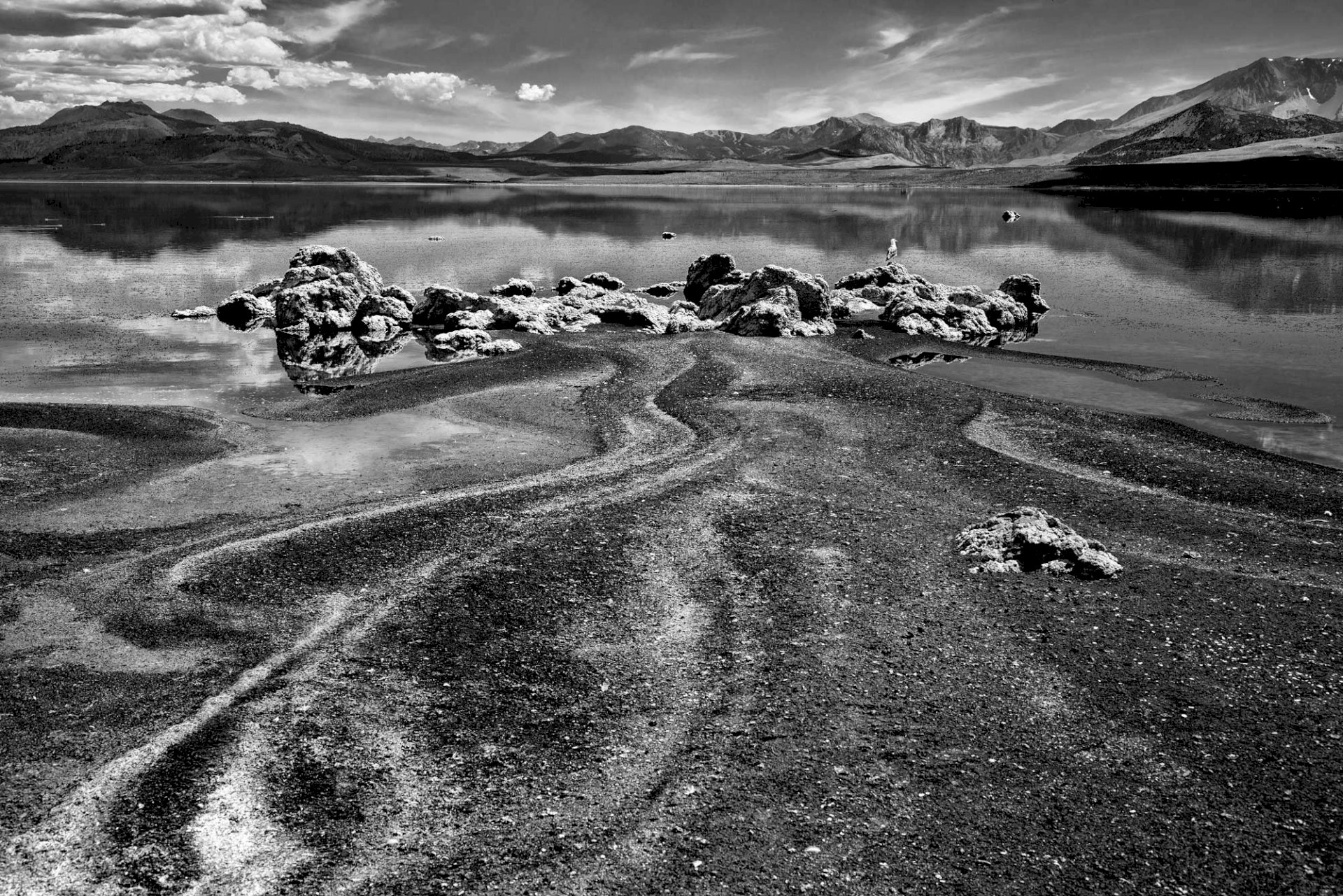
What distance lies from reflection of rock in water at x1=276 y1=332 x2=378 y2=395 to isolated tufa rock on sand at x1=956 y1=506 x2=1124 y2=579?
2412 cm

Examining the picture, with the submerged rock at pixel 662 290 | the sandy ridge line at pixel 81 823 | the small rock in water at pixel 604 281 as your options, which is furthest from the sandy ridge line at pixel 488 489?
the submerged rock at pixel 662 290

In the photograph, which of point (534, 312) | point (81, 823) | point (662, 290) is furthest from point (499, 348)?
point (81, 823)

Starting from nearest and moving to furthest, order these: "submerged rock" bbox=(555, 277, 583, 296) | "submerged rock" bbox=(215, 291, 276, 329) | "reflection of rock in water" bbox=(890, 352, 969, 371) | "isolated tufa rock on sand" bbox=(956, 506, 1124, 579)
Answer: "isolated tufa rock on sand" bbox=(956, 506, 1124, 579) → "reflection of rock in water" bbox=(890, 352, 969, 371) → "submerged rock" bbox=(215, 291, 276, 329) → "submerged rock" bbox=(555, 277, 583, 296)

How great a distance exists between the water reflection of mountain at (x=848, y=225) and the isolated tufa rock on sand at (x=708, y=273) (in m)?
20.6

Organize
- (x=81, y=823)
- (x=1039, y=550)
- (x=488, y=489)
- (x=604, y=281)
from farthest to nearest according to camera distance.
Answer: (x=604, y=281)
(x=488, y=489)
(x=1039, y=550)
(x=81, y=823)

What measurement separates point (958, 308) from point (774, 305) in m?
10.7

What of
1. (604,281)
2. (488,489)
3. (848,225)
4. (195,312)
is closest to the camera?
(488,489)

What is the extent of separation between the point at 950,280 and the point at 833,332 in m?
25.7

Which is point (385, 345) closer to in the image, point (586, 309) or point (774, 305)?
point (586, 309)

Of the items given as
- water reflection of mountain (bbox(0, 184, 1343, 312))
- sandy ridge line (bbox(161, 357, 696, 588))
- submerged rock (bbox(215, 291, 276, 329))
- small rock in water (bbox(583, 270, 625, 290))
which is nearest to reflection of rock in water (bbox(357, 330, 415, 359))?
submerged rock (bbox(215, 291, 276, 329))

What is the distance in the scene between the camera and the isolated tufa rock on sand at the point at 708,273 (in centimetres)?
5694

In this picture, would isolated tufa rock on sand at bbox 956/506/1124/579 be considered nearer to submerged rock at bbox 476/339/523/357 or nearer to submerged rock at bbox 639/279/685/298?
submerged rock at bbox 476/339/523/357

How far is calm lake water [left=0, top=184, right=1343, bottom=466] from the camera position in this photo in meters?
34.2

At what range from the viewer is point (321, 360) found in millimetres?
39750
